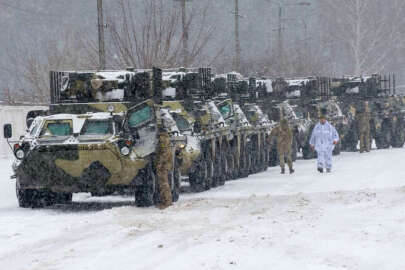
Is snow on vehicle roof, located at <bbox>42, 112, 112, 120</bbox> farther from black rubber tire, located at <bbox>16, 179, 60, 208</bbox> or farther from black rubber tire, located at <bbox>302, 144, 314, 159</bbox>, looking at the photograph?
black rubber tire, located at <bbox>302, 144, 314, 159</bbox>

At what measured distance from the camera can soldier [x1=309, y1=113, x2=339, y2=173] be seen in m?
27.7

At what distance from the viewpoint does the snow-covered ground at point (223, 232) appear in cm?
1132

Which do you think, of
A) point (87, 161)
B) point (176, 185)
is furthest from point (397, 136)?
point (87, 161)

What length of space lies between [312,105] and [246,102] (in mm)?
6830

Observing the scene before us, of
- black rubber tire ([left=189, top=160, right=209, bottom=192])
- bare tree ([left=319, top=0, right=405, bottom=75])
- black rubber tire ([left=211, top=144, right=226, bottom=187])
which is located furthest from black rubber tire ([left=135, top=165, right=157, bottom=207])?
bare tree ([left=319, top=0, right=405, bottom=75])

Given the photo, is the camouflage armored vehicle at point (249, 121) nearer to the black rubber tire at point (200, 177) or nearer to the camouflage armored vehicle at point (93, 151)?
the black rubber tire at point (200, 177)

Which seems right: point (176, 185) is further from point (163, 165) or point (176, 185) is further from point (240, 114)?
point (240, 114)

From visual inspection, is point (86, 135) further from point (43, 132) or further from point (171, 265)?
point (171, 265)

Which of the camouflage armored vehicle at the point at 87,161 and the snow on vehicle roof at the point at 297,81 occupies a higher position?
the snow on vehicle roof at the point at 297,81

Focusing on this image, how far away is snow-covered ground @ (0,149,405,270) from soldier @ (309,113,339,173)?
244 inches

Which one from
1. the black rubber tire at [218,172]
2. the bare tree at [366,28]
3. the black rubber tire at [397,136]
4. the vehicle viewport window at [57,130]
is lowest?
the black rubber tire at [397,136]

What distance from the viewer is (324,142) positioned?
28125 mm

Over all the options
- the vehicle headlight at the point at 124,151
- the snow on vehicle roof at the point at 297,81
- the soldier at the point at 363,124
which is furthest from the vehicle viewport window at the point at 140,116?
the snow on vehicle roof at the point at 297,81

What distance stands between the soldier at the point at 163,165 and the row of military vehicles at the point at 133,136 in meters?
0.12
